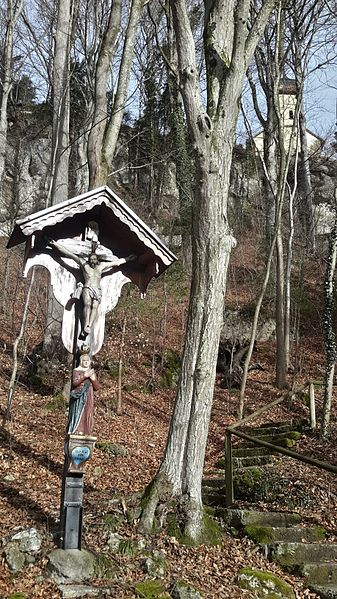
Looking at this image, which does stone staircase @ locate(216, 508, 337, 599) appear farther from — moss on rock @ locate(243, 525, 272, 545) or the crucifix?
the crucifix

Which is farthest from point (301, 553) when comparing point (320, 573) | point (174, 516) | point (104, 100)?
point (104, 100)

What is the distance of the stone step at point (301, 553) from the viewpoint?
6.31 meters

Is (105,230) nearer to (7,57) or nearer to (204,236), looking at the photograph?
(204,236)

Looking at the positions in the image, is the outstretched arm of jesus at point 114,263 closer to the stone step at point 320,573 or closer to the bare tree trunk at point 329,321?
the stone step at point 320,573

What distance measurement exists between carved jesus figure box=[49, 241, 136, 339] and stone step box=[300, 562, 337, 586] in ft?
11.2

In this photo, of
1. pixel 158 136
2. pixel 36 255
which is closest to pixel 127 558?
pixel 36 255

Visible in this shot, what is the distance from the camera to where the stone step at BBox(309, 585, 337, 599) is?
562cm

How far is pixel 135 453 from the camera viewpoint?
10.4 meters

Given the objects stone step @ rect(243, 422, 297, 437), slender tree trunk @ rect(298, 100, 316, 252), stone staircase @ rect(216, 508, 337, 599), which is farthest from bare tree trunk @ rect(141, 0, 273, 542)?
slender tree trunk @ rect(298, 100, 316, 252)

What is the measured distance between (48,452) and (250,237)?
19.3m

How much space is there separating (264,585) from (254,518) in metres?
1.50

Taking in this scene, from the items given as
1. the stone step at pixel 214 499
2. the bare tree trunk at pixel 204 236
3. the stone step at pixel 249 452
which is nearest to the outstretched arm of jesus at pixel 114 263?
the bare tree trunk at pixel 204 236

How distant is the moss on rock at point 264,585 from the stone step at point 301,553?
513mm

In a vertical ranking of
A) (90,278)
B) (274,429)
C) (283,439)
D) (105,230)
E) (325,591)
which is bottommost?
(325,591)
